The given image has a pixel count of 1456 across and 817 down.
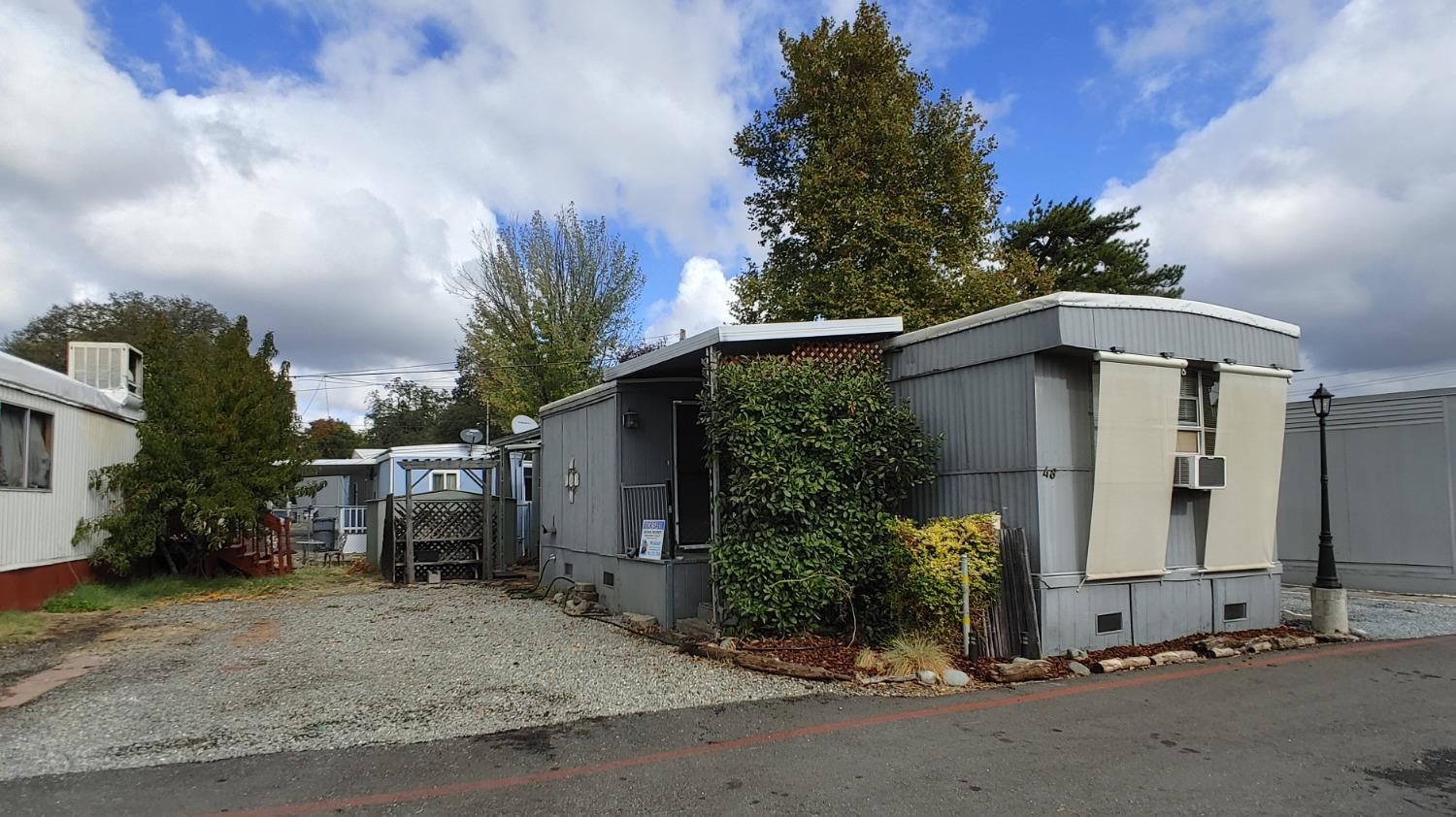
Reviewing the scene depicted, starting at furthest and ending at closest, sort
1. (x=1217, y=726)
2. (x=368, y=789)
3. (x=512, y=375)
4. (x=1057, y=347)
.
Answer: (x=512, y=375) < (x=1057, y=347) < (x=1217, y=726) < (x=368, y=789)

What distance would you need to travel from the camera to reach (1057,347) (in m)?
8.05

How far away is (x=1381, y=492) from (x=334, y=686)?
564 inches

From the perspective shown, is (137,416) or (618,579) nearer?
(618,579)

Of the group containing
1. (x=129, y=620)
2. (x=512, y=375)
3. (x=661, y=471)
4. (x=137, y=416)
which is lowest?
(x=129, y=620)

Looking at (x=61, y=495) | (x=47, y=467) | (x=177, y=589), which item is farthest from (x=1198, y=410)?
(x=177, y=589)

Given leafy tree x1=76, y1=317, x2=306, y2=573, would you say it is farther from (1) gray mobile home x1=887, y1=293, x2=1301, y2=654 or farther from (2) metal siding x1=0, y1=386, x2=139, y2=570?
(1) gray mobile home x1=887, y1=293, x2=1301, y2=654

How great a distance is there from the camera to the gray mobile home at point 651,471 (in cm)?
941

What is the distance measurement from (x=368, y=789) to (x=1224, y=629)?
8.31 m

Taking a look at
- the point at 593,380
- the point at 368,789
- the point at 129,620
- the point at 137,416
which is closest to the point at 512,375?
the point at 593,380

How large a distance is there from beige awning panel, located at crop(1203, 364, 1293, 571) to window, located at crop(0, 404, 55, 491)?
45.1 ft

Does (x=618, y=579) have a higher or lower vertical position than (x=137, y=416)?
lower

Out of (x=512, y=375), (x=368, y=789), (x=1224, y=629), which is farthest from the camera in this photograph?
(x=512, y=375)

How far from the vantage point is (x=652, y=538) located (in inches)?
412

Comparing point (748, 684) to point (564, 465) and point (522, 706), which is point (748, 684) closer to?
point (522, 706)
